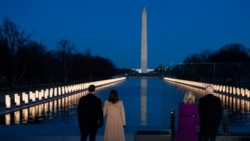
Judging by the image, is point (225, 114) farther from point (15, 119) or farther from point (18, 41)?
point (18, 41)

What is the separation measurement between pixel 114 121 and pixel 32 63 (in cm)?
4551

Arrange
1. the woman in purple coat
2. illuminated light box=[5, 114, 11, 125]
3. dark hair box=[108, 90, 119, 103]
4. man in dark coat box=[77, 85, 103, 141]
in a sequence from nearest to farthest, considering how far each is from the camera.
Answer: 1. the woman in purple coat
2. dark hair box=[108, 90, 119, 103]
3. man in dark coat box=[77, 85, 103, 141]
4. illuminated light box=[5, 114, 11, 125]

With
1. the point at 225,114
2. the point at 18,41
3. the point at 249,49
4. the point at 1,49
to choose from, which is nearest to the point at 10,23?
the point at 18,41

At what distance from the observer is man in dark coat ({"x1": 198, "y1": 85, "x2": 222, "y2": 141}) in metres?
11.1

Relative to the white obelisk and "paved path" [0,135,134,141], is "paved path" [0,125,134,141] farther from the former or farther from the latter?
the white obelisk

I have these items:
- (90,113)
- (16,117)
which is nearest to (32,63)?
(16,117)

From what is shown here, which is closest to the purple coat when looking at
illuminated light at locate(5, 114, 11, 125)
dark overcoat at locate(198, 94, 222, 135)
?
dark overcoat at locate(198, 94, 222, 135)

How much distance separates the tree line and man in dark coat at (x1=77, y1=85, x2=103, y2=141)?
36294mm

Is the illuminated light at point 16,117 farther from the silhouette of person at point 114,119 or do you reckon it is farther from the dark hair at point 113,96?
the dark hair at point 113,96

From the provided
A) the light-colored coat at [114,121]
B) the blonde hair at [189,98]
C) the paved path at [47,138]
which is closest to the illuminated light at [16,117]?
the paved path at [47,138]

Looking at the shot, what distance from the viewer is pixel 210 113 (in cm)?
1109

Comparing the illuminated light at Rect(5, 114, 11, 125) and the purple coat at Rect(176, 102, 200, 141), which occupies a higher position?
the purple coat at Rect(176, 102, 200, 141)

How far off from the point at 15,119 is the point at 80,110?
39.2 feet

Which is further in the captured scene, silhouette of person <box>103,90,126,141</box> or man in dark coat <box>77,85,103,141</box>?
man in dark coat <box>77,85,103,141</box>
